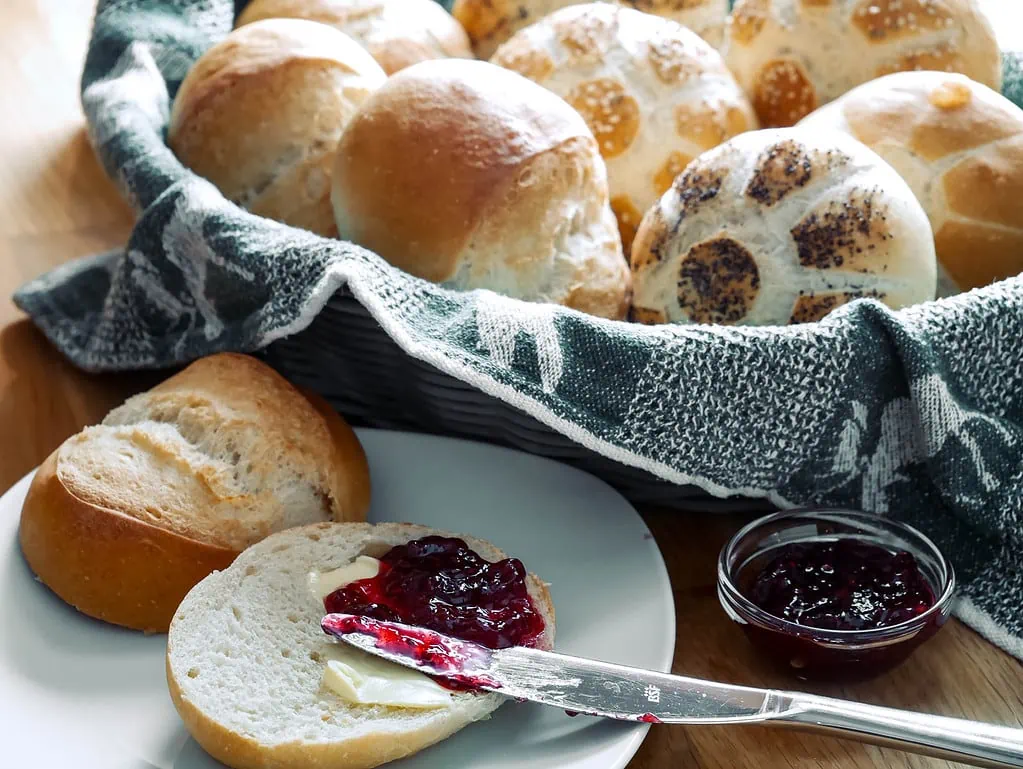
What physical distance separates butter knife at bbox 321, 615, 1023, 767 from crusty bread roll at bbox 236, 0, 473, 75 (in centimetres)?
108

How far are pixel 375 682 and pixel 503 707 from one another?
0.13m

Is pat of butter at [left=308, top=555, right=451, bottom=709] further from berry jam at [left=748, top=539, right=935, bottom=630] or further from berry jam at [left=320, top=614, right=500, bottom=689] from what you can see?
berry jam at [left=748, top=539, right=935, bottom=630]

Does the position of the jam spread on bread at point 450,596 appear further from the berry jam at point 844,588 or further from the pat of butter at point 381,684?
the berry jam at point 844,588

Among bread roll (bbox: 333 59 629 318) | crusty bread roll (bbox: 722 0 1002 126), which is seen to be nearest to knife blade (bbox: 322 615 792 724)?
bread roll (bbox: 333 59 629 318)

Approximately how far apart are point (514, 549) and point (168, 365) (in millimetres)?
633

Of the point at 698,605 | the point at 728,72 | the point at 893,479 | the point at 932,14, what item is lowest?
the point at 698,605

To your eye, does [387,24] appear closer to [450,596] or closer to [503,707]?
[450,596]

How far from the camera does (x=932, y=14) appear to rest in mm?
1673

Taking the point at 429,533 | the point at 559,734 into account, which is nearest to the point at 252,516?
the point at 429,533

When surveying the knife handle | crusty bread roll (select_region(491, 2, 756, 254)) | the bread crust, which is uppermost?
crusty bread roll (select_region(491, 2, 756, 254))

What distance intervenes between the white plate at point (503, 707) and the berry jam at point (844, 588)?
118mm

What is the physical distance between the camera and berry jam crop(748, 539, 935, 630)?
1147mm

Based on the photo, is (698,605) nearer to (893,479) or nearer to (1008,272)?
(893,479)

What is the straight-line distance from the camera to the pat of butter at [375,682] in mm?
1027
